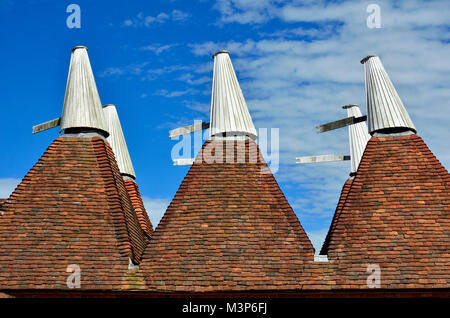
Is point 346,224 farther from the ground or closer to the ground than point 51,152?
closer to the ground

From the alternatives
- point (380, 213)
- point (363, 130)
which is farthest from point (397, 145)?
point (363, 130)

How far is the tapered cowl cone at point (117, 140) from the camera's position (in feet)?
55.4

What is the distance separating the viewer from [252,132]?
13.6 m

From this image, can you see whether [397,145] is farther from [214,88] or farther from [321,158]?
[214,88]

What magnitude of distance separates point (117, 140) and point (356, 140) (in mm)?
6225

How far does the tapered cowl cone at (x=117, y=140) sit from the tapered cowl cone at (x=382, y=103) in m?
6.66

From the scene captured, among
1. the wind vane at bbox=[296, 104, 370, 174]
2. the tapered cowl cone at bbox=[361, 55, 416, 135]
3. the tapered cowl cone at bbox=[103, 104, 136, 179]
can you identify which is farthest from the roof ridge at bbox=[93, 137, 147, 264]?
the tapered cowl cone at bbox=[361, 55, 416, 135]

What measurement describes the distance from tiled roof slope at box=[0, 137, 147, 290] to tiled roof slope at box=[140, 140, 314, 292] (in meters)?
0.67

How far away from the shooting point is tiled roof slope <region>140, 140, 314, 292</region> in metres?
11.2

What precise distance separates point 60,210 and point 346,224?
17.6 ft

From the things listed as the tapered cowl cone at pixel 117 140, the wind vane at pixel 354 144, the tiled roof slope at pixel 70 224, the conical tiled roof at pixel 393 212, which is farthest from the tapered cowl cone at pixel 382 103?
the tapered cowl cone at pixel 117 140

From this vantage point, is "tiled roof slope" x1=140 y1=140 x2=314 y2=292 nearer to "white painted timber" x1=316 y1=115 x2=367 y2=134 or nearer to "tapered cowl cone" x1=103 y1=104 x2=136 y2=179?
"white painted timber" x1=316 y1=115 x2=367 y2=134

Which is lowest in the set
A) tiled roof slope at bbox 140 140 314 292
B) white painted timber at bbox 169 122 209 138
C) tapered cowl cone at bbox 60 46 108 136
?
tiled roof slope at bbox 140 140 314 292

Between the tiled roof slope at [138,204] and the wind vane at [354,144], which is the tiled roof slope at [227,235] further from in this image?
the tiled roof slope at [138,204]
